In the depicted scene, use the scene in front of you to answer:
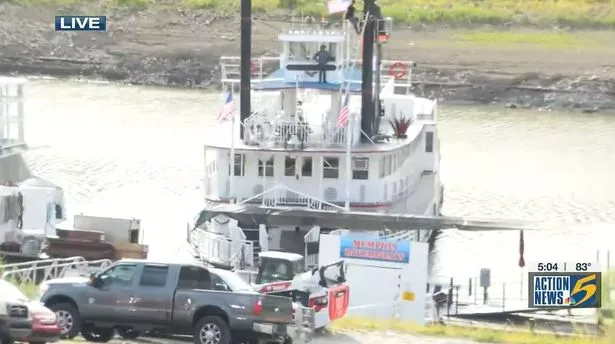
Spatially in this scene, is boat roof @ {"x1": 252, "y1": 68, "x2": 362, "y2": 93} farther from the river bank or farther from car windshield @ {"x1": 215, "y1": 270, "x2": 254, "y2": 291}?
the river bank

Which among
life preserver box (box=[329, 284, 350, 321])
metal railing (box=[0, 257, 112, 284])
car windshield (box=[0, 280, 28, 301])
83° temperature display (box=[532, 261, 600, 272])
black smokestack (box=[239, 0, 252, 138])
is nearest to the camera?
car windshield (box=[0, 280, 28, 301])

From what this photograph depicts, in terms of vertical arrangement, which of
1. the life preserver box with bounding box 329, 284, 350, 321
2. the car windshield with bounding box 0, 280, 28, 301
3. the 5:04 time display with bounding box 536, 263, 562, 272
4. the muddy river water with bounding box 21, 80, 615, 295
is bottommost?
the muddy river water with bounding box 21, 80, 615, 295

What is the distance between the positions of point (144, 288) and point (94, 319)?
0.77m

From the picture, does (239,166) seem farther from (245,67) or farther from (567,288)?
(567,288)

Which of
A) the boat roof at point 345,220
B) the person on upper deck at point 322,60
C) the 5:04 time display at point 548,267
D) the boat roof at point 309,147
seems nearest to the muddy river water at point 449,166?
the boat roof at point 309,147

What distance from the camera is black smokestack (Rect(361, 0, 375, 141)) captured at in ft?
129

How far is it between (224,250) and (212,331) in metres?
14.9

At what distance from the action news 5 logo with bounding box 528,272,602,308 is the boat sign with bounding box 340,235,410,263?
2.55 m

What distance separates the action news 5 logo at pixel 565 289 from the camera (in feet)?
93.2

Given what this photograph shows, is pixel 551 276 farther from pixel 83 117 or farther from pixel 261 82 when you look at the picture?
pixel 83 117

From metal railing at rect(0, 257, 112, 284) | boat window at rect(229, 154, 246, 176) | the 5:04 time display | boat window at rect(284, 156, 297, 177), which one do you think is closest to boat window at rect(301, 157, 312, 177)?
boat window at rect(284, 156, 297, 177)

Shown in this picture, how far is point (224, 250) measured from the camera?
35.0 m

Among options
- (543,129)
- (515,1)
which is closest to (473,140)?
(543,129)

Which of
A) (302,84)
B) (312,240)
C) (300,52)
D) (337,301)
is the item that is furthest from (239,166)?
(337,301)
